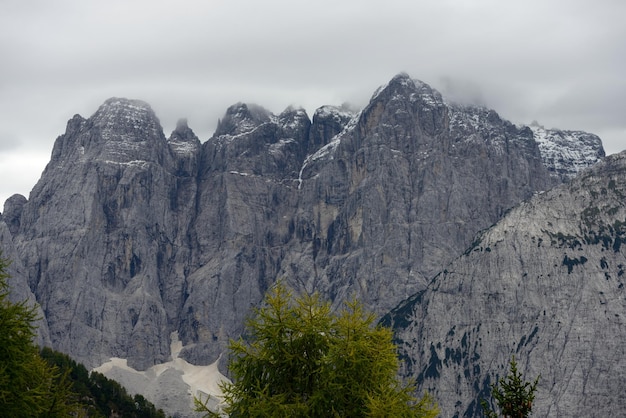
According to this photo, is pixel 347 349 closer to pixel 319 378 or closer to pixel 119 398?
pixel 319 378

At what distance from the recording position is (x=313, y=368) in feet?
94.3

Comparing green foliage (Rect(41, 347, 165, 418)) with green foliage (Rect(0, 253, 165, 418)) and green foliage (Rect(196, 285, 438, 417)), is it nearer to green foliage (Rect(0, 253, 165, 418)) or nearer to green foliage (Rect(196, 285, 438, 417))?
green foliage (Rect(0, 253, 165, 418))

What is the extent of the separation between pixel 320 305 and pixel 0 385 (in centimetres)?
1259

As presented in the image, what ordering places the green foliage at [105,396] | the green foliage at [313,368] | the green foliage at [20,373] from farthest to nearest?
the green foliage at [105,396]
the green foliage at [20,373]
the green foliage at [313,368]

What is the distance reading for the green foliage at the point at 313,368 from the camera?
2727 cm

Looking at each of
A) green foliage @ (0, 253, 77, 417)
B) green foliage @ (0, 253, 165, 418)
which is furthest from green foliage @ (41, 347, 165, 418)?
green foliage @ (0, 253, 77, 417)

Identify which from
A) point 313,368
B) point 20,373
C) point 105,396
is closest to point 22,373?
point 20,373

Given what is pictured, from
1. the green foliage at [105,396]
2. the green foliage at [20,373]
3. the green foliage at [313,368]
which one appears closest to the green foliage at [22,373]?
the green foliage at [20,373]

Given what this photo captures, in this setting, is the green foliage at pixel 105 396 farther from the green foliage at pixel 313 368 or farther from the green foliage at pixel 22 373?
the green foliage at pixel 313 368

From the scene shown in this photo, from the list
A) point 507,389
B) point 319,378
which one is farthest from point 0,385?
point 507,389

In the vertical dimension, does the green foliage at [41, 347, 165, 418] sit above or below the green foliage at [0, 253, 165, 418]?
below

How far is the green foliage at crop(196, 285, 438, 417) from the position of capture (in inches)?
1073

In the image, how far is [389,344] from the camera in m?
28.5

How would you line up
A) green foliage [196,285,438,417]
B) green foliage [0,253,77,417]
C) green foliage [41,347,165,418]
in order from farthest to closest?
1. green foliage [41,347,165,418]
2. green foliage [0,253,77,417]
3. green foliage [196,285,438,417]
